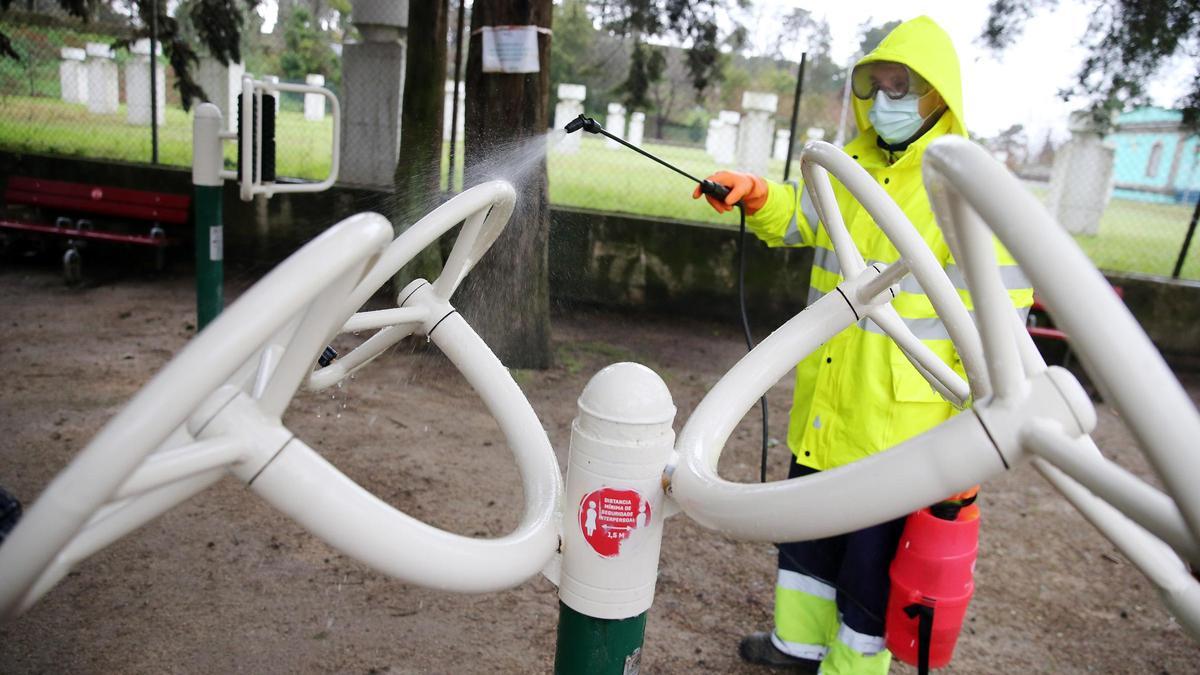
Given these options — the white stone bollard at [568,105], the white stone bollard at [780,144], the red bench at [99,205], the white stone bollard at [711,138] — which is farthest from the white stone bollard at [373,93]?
the white stone bollard at [711,138]

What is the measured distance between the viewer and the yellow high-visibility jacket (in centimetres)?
216

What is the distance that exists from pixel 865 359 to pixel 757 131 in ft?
34.3

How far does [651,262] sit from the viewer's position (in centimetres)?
676

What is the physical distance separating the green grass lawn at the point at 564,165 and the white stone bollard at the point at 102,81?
0.28m

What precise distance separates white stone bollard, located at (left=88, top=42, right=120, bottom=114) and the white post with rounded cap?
10719mm

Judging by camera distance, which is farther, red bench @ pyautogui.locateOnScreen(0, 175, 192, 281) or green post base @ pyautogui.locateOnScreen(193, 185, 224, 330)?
red bench @ pyautogui.locateOnScreen(0, 175, 192, 281)

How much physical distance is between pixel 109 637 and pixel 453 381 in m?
2.71

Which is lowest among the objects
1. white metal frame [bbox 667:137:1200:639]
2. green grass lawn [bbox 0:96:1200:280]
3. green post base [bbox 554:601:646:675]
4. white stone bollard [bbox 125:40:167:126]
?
green grass lawn [bbox 0:96:1200:280]

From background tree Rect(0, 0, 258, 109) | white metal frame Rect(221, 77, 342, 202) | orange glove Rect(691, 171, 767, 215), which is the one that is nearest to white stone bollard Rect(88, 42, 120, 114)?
background tree Rect(0, 0, 258, 109)

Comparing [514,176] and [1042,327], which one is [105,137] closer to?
[514,176]

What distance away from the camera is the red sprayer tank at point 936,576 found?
2.05 metres

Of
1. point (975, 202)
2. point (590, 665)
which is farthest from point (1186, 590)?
point (590, 665)

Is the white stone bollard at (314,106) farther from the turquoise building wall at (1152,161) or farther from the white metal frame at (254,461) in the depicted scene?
the turquoise building wall at (1152,161)

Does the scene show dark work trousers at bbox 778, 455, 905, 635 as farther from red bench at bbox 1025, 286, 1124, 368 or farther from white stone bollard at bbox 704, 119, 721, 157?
white stone bollard at bbox 704, 119, 721, 157
